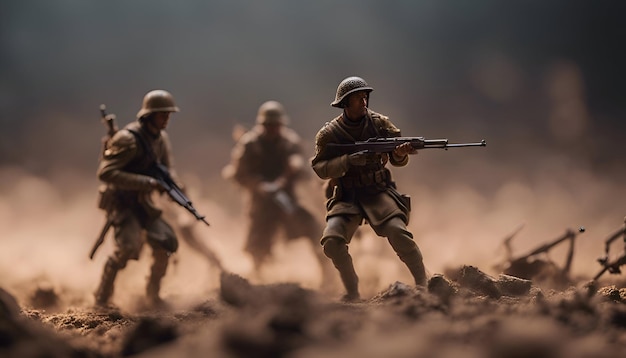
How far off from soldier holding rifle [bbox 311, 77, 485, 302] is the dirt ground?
58 centimetres

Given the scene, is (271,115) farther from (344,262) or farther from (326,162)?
(344,262)

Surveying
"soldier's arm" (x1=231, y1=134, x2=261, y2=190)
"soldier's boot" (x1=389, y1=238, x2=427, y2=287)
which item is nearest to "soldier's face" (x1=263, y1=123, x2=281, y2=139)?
"soldier's arm" (x1=231, y1=134, x2=261, y2=190)

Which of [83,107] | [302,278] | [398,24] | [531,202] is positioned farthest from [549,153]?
[83,107]

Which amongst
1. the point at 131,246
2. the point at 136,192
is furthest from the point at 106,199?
the point at 131,246

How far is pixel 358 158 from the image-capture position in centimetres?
556

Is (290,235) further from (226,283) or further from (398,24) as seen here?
(398,24)

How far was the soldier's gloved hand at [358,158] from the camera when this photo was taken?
5.55 meters

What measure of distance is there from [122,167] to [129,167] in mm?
106

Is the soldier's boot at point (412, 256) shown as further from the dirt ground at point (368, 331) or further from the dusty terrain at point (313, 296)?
→ the dirt ground at point (368, 331)

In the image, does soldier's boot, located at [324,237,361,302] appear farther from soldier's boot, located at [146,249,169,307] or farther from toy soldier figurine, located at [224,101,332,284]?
toy soldier figurine, located at [224,101,332,284]

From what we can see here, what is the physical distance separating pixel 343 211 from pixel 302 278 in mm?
3840

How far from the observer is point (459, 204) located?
41.2 ft

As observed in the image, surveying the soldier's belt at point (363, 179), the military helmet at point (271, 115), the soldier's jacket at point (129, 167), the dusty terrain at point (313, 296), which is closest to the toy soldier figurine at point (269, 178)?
the military helmet at point (271, 115)

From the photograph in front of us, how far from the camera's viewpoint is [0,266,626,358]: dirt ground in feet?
10.3
